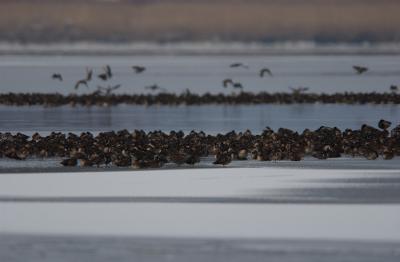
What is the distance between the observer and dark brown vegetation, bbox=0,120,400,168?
2566cm

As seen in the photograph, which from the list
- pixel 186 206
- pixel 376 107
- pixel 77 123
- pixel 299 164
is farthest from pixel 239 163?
pixel 376 107

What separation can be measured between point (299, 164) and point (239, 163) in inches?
49.6

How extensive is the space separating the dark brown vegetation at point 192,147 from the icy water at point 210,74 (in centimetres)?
5480

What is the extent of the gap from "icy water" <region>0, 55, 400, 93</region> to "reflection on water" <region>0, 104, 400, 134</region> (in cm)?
2932

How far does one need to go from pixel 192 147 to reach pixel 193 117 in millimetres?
19363

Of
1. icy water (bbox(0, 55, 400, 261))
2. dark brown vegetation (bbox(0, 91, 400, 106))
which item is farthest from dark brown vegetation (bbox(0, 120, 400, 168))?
dark brown vegetation (bbox(0, 91, 400, 106))

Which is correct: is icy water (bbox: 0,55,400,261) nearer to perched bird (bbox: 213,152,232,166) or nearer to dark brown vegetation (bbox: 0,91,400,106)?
perched bird (bbox: 213,152,232,166)

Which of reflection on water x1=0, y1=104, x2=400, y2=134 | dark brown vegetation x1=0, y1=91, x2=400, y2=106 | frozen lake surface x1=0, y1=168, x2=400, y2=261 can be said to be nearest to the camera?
frozen lake surface x1=0, y1=168, x2=400, y2=261

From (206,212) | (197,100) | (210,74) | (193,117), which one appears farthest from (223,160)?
(210,74)

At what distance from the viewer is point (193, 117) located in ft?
152

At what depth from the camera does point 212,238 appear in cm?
1708

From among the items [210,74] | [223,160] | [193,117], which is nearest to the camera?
[223,160]

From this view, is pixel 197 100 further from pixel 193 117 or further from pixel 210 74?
pixel 210 74

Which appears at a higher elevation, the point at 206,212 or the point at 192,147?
the point at 192,147
